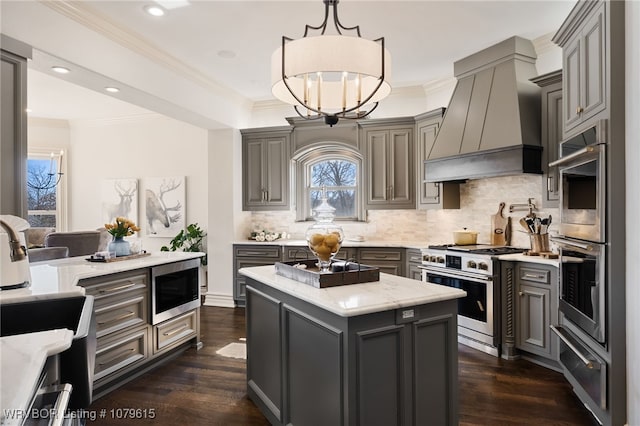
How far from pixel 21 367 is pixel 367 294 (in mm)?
1504

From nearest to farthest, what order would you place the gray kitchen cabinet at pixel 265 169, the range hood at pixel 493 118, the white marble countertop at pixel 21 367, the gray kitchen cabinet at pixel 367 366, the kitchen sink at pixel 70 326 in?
the white marble countertop at pixel 21 367 → the kitchen sink at pixel 70 326 → the gray kitchen cabinet at pixel 367 366 → the range hood at pixel 493 118 → the gray kitchen cabinet at pixel 265 169

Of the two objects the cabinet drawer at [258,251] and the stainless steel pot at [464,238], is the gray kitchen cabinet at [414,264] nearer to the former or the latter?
the stainless steel pot at [464,238]

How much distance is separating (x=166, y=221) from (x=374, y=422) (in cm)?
571

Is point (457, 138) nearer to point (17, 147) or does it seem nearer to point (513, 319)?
point (513, 319)

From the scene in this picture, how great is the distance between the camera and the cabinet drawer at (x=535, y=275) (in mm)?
3303

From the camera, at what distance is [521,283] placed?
3.53 meters

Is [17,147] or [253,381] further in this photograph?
[253,381]

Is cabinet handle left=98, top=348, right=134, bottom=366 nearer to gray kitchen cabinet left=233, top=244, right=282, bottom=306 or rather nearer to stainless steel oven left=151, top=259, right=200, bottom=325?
stainless steel oven left=151, top=259, right=200, bottom=325

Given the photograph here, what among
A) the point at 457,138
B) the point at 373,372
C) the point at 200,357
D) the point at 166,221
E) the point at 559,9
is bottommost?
the point at 200,357

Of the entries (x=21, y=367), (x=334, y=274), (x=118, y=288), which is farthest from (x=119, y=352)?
(x=21, y=367)

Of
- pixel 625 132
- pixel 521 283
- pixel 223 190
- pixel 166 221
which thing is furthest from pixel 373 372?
pixel 166 221

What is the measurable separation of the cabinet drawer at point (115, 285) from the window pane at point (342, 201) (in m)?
3.18

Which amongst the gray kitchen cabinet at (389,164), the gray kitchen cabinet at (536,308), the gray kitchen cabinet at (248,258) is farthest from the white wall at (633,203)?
the gray kitchen cabinet at (248,258)

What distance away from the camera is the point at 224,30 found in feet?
12.1
